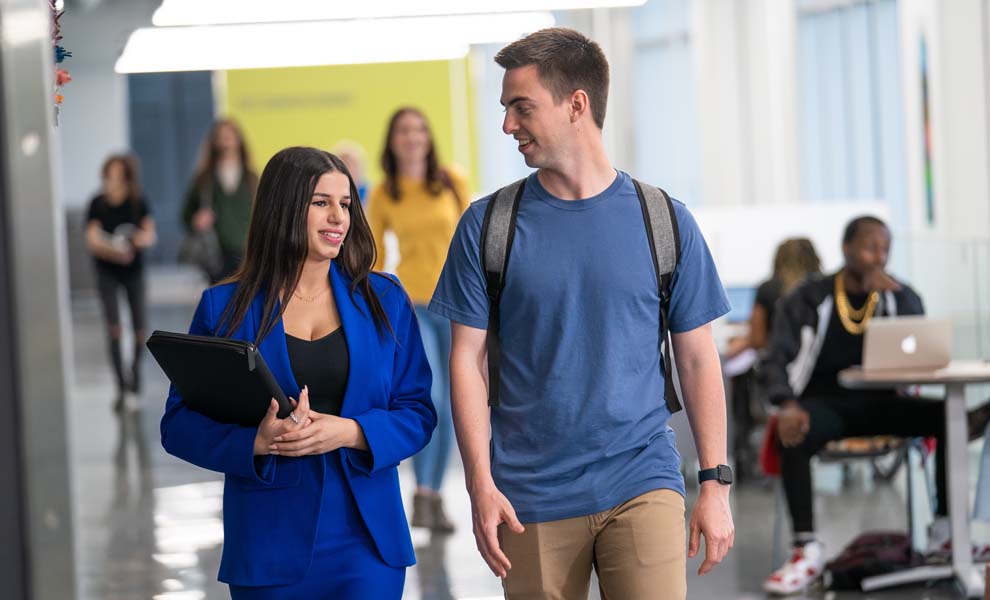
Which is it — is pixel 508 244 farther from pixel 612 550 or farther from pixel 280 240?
pixel 612 550

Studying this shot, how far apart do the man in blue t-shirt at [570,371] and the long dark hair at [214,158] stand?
6.91m

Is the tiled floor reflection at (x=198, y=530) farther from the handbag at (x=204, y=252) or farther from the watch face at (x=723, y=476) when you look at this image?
the watch face at (x=723, y=476)

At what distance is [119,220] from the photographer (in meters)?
10.6

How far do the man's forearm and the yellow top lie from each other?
11.0ft

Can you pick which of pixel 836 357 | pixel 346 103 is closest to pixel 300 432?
pixel 836 357

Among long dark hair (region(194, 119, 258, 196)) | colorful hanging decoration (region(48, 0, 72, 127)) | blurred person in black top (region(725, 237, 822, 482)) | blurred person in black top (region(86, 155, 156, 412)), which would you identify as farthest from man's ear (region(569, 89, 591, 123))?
blurred person in black top (region(86, 155, 156, 412))

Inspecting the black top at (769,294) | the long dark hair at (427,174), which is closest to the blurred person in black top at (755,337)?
the black top at (769,294)

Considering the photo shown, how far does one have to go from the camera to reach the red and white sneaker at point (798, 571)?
16.2 ft

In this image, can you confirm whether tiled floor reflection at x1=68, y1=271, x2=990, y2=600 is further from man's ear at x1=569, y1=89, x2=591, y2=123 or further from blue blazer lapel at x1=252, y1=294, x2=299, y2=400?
man's ear at x1=569, y1=89, x2=591, y2=123

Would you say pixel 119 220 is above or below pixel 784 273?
above

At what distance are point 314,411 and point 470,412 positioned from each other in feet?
0.97

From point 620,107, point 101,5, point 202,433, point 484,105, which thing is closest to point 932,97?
point 620,107

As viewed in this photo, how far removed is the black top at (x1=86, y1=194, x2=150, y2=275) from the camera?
1047 cm

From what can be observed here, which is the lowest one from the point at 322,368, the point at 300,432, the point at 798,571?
the point at 798,571
